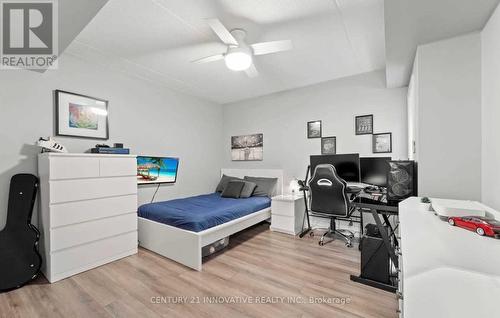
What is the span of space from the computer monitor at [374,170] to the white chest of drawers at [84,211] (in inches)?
125

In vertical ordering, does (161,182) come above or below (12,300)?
above

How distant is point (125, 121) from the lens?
10.4ft

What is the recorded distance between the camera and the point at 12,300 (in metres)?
1.76

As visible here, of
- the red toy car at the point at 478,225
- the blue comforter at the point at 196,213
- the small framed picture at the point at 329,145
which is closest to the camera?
the red toy car at the point at 478,225

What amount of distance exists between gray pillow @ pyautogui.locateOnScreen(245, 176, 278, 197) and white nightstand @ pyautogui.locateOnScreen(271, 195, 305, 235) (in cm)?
38

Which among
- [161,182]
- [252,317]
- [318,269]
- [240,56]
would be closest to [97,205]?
Answer: [161,182]

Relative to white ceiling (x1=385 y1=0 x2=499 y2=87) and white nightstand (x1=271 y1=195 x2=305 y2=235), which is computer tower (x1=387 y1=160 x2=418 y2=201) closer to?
white ceiling (x1=385 y1=0 x2=499 y2=87)

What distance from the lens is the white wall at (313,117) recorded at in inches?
122

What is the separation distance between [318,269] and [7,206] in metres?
3.37

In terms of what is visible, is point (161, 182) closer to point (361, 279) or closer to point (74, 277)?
point (74, 277)

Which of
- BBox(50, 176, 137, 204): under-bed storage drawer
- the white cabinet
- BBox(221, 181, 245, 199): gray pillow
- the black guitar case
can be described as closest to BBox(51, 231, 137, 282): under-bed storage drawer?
the black guitar case

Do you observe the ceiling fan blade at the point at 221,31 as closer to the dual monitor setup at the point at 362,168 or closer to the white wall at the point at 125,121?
the white wall at the point at 125,121

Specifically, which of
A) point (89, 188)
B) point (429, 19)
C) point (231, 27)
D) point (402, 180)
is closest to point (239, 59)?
point (231, 27)

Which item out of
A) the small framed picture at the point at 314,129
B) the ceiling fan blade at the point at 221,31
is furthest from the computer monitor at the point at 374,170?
the ceiling fan blade at the point at 221,31
